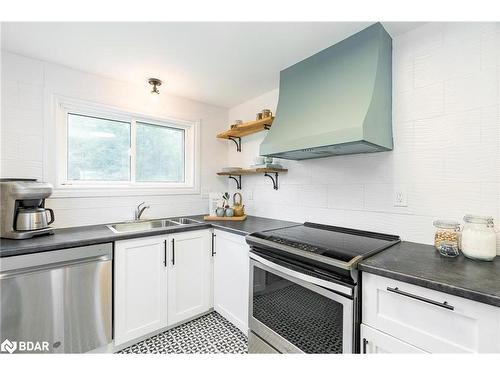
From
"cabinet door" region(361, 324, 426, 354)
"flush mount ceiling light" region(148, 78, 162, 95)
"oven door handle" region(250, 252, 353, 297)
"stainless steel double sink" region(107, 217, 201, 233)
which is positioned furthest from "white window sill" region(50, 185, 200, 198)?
"cabinet door" region(361, 324, 426, 354)

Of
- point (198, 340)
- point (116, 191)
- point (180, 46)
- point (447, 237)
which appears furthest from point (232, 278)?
point (180, 46)

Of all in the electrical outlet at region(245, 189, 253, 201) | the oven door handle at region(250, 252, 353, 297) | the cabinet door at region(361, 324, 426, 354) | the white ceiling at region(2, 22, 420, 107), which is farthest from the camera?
the electrical outlet at region(245, 189, 253, 201)

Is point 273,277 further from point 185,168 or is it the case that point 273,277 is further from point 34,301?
point 185,168

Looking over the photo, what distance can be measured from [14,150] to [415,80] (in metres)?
2.98

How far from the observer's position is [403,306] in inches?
40.6

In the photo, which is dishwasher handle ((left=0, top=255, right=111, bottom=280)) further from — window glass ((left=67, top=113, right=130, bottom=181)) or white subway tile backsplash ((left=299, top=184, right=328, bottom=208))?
white subway tile backsplash ((left=299, top=184, right=328, bottom=208))

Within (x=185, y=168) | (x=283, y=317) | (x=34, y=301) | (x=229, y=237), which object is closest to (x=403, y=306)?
(x=283, y=317)

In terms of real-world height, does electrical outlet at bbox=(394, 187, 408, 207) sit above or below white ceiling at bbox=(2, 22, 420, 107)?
below

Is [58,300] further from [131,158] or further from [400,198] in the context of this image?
[400,198]

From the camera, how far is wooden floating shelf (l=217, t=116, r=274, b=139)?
2.33m

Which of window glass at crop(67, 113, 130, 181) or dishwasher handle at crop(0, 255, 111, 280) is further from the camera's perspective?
window glass at crop(67, 113, 130, 181)

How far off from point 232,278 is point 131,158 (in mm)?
1613

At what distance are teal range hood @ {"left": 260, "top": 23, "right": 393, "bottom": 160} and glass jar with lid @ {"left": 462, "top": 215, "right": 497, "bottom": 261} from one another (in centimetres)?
63

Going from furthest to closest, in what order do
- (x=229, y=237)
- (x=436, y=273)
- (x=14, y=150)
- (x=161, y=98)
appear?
1. (x=161, y=98)
2. (x=229, y=237)
3. (x=14, y=150)
4. (x=436, y=273)
